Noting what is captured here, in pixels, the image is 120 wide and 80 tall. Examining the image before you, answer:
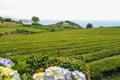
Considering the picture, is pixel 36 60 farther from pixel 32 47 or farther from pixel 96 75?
pixel 32 47

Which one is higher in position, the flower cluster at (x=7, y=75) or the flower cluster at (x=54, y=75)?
the flower cluster at (x=7, y=75)

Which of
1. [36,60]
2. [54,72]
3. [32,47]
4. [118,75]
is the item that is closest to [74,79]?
[54,72]

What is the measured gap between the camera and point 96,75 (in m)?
14.2

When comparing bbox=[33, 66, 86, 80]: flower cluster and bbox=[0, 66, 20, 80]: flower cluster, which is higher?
bbox=[0, 66, 20, 80]: flower cluster

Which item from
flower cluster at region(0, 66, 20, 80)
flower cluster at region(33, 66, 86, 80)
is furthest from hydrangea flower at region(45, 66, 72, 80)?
flower cluster at region(0, 66, 20, 80)

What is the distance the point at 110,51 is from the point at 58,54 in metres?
3.34

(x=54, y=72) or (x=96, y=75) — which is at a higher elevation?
(x=54, y=72)

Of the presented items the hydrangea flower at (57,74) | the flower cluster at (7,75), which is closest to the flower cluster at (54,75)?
the hydrangea flower at (57,74)

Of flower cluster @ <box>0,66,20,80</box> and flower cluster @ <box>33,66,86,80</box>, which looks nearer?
flower cluster @ <box>0,66,20,80</box>

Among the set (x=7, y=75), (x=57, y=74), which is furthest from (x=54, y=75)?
Answer: (x=7, y=75)

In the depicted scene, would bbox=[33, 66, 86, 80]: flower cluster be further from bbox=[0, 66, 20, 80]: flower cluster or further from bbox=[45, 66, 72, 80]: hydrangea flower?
bbox=[0, 66, 20, 80]: flower cluster

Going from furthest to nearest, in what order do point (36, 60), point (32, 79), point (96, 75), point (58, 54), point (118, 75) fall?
point (58, 54)
point (118, 75)
point (96, 75)
point (36, 60)
point (32, 79)

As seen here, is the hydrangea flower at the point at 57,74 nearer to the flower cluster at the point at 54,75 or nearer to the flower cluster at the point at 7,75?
the flower cluster at the point at 54,75

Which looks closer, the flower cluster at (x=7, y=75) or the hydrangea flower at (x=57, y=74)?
the flower cluster at (x=7, y=75)
